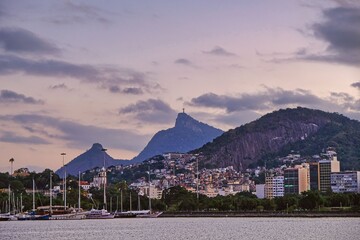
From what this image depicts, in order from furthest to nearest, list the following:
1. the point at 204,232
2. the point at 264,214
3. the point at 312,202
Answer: the point at 264,214 < the point at 312,202 < the point at 204,232

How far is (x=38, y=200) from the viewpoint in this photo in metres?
174

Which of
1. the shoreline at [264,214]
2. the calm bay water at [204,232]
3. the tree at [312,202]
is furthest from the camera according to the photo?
the tree at [312,202]

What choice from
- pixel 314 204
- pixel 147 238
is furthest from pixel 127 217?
pixel 147 238

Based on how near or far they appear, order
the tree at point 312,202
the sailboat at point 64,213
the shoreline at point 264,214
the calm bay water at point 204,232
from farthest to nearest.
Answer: the sailboat at point 64,213
the tree at point 312,202
the shoreline at point 264,214
the calm bay water at point 204,232

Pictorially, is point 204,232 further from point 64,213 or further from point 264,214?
point 64,213

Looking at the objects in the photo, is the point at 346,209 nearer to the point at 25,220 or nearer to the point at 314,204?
the point at 314,204

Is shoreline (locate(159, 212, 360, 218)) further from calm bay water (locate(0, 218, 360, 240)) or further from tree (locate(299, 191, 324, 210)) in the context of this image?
calm bay water (locate(0, 218, 360, 240))

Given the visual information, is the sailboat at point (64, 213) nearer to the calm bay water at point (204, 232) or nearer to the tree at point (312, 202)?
the tree at point (312, 202)

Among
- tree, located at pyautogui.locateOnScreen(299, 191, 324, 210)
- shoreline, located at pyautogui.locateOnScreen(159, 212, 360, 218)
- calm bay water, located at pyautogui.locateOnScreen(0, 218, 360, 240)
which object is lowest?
shoreline, located at pyautogui.locateOnScreen(159, 212, 360, 218)

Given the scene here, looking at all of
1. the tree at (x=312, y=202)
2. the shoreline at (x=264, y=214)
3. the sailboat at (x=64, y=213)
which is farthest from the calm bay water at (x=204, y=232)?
the sailboat at (x=64, y=213)

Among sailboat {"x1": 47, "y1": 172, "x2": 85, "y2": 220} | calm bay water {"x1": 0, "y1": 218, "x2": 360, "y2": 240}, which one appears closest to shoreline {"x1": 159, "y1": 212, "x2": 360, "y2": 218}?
sailboat {"x1": 47, "y1": 172, "x2": 85, "y2": 220}

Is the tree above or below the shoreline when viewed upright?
above

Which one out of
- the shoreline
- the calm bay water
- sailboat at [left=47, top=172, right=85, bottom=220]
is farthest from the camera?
sailboat at [left=47, top=172, right=85, bottom=220]

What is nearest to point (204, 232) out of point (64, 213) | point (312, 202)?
point (312, 202)
